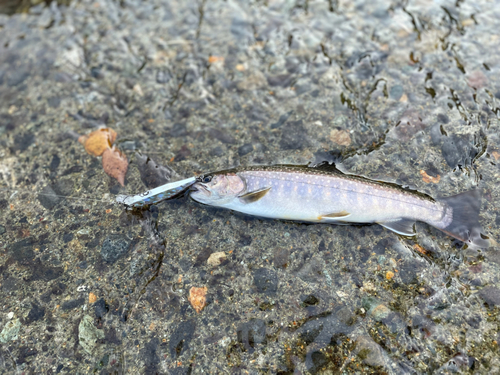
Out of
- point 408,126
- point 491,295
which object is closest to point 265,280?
point 491,295

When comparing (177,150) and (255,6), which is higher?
(255,6)

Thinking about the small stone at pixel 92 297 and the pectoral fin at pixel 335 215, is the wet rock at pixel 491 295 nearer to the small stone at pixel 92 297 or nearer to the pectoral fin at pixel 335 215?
the pectoral fin at pixel 335 215

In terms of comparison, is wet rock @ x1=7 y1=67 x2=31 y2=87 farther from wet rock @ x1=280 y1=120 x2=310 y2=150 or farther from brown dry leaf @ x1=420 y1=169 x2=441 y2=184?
brown dry leaf @ x1=420 y1=169 x2=441 y2=184

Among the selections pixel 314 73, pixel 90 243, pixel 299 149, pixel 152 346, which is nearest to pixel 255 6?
pixel 314 73

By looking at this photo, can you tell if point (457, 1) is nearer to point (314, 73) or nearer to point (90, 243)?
point (314, 73)

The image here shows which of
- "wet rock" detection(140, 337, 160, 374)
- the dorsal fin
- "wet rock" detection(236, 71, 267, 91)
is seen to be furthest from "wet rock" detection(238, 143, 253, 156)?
"wet rock" detection(140, 337, 160, 374)

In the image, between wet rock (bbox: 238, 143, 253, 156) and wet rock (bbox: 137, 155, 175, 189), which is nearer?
wet rock (bbox: 137, 155, 175, 189)
